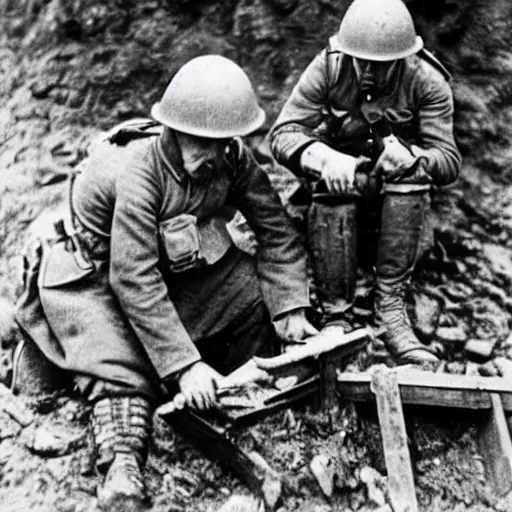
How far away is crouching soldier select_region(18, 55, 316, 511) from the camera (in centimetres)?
618

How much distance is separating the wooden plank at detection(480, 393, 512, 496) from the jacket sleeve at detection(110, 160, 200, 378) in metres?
1.45

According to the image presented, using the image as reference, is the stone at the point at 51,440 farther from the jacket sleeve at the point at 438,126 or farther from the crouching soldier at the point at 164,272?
the jacket sleeve at the point at 438,126

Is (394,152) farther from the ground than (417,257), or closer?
farther from the ground

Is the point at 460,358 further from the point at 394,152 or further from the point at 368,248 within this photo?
the point at 394,152

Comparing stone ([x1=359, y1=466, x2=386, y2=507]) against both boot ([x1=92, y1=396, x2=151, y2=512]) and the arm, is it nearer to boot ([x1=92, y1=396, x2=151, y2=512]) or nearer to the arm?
Answer: boot ([x1=92, y1=396, x2=151, y2=512])

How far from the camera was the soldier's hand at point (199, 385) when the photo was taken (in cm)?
Result: 618

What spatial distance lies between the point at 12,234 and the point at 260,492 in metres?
2.77

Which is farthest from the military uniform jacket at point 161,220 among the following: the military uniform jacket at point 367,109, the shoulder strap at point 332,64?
the shoulder strap at point 332,64

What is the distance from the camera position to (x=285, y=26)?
869cm

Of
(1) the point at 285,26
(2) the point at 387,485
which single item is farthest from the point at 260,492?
(1) the point at 285,26

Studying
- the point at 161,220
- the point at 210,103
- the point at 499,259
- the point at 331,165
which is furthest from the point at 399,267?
the point at 210,103

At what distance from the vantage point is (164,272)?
6.56m

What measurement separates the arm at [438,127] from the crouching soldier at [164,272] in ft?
2.85

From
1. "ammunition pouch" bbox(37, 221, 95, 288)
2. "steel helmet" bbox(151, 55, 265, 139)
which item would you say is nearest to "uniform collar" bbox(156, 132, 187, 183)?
"steel helmet" bbox(151, 55, 265, 139)
